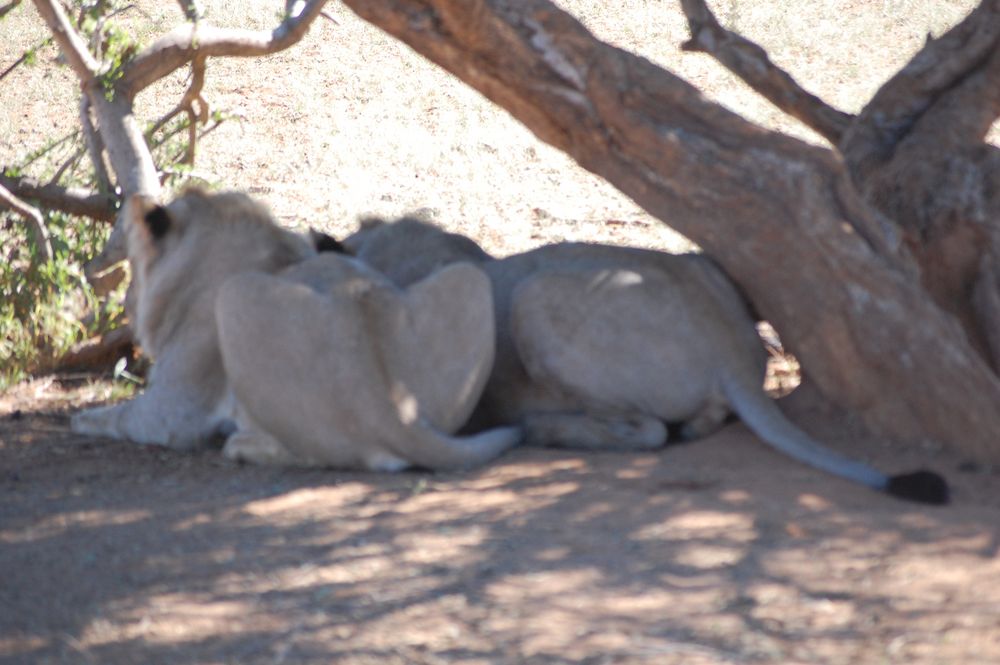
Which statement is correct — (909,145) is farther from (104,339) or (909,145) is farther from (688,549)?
(104,339)

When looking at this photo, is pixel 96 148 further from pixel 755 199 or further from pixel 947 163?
pixel 947 163

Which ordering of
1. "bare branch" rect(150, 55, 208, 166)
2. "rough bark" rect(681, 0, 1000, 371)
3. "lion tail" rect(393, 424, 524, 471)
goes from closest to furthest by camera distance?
"lion tail" rect(393, 424, 524, 471)
"rough bark" rect(681, 0, 1000, 371)
"bare branch" rect(150, 55, 208, 166)

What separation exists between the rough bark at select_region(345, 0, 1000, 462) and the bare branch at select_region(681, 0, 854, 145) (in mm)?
1282

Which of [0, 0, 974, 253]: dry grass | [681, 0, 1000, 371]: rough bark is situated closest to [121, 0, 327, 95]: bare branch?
[0, 0, 974, 253]: dry grass

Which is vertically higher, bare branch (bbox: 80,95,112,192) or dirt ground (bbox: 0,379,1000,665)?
bare branch (bbox: 80,95,112,192)

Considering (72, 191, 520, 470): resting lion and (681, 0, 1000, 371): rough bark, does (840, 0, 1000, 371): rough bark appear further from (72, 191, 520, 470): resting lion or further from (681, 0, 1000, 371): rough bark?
(72, 191, 520, 470): resting lion

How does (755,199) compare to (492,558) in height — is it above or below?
above

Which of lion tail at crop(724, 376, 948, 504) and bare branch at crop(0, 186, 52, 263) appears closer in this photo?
lion tail at crop(724, 376, 948, 504)

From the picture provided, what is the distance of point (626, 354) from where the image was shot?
519cm

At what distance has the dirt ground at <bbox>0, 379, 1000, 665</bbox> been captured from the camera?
321cm

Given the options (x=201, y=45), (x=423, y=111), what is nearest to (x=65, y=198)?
(x=201, y=45)

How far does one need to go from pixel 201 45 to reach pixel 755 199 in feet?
10.7

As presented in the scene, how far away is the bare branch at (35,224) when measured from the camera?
666cm

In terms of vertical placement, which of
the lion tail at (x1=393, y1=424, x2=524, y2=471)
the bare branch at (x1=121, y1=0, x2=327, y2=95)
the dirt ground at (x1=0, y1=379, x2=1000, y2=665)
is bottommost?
the dirt ground at (x1=0, y1=379, x2=1000, y2=665)
